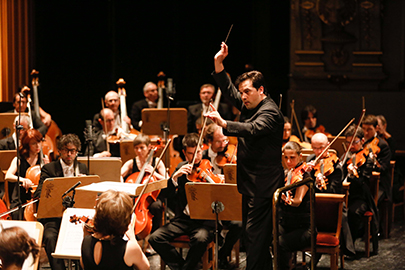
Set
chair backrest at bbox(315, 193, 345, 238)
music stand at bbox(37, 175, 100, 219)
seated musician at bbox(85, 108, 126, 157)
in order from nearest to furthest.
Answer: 1. music stand at bbox(37, 175, 100, 219)
2. chair backrest at bbox(315, 193, 345, 238)
3. seated musician at bbox(85, 108, 126, 157)

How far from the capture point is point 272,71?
8578 millimetres

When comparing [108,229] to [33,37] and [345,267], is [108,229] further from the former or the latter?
[33,37]

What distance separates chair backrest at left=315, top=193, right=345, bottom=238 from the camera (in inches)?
159

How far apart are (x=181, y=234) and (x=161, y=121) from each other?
1.66 metres

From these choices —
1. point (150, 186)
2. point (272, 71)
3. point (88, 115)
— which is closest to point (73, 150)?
point (150, 186)

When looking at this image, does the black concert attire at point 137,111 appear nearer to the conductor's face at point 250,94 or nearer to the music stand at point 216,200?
the music stand at point 216,200

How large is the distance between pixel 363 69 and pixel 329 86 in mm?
555

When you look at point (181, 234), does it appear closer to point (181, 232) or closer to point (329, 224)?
point (181, 232)

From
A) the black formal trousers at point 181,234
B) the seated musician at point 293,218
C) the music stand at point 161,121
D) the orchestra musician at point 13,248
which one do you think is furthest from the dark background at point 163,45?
the orchestra musician at point 13,248

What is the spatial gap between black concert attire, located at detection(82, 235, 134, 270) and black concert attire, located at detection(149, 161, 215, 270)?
64.5 inches

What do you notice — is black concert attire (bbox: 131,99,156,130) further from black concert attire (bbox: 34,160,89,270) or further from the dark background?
black concert attire (bbox: 34,160,89,270)

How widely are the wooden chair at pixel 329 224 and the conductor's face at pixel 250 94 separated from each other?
1.10m

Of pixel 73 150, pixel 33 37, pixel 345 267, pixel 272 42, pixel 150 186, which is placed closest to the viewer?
pixel 150 186

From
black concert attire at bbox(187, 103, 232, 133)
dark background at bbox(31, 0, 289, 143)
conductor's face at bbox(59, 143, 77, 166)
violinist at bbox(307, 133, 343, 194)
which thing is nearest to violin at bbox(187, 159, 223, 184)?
violinist at bbox(307, 133, 343, 194)
